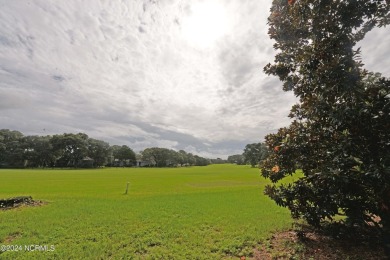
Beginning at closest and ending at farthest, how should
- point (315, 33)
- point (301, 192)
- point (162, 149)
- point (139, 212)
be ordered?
point (315, 33) < point (301, 192) < point (139, 212) < point (162, 149)

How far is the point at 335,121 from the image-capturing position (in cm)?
625

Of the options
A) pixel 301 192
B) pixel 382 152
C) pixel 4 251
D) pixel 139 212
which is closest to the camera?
pixel 382 152

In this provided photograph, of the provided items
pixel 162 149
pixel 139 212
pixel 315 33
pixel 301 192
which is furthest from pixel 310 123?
pixel 162 149

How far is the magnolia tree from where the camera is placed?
595 centimetres

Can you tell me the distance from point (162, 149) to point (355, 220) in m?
155

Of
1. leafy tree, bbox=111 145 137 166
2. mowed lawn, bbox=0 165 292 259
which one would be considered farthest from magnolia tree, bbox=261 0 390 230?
leafy tree, bbox=111 145 137 166

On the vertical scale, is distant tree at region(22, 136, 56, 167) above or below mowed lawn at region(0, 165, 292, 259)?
above

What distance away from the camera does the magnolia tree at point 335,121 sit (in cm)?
595

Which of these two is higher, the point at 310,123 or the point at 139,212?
the point at 310,123

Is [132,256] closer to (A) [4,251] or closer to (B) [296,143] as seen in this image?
(A) [4,251]

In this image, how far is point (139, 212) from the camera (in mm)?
15312

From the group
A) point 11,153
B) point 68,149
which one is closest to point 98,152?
point 68,149

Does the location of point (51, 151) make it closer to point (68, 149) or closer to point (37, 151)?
point (37, 151)

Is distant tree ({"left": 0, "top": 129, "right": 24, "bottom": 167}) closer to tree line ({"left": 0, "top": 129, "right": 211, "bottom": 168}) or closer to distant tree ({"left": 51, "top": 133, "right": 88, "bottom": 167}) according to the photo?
tree line ({"left": 0, "top": 129, "right": 211, "bottom": 168})
